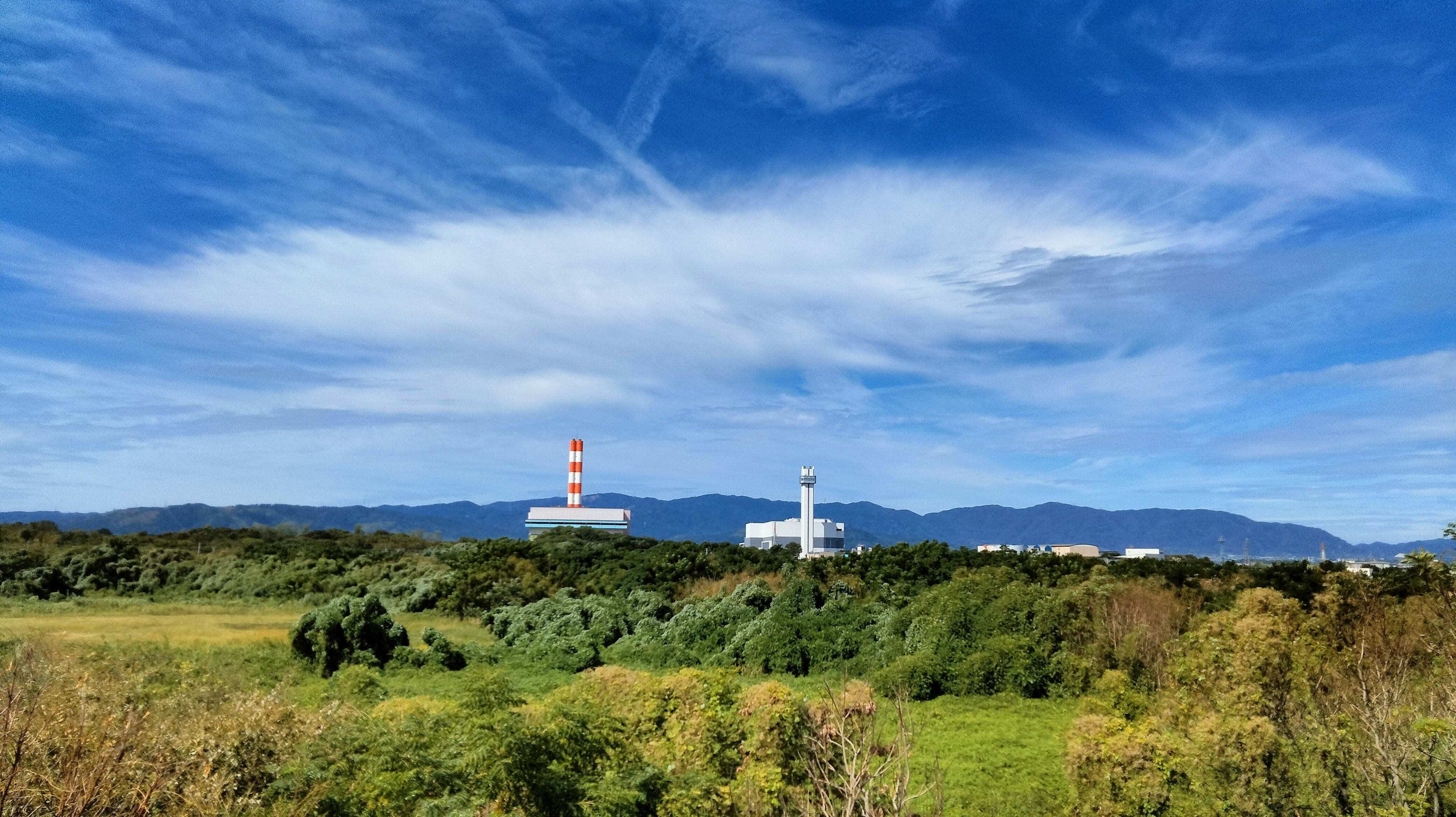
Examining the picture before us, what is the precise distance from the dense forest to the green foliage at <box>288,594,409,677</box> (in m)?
0.05

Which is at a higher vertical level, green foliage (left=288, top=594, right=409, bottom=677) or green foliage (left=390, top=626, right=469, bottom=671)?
green foliage (left=288, top=594, right=409, bottom=677)

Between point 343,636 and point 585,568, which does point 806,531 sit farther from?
point 343,636

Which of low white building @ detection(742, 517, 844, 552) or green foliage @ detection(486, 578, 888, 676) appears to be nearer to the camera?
green foliage @ detection(486, 578, 888, 676)

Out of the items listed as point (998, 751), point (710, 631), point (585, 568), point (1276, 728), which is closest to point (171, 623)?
point (585, 568)

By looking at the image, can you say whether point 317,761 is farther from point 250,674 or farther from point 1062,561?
point 1062,561

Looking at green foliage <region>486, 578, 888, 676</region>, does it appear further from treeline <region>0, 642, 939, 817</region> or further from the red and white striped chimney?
the red and white striped chimney

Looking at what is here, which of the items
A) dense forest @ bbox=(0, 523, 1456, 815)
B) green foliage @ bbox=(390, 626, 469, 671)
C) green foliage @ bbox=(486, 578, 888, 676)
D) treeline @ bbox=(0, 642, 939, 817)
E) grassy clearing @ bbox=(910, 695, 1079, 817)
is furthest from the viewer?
green foliage @ bbox=(390, 626, 469, 671)

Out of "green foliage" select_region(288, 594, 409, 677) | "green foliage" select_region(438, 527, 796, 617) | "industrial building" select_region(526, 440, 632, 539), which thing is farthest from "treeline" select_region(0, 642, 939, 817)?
"industrial building" select_region(526, 440, 632, 539)

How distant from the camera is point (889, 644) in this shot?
16.5m

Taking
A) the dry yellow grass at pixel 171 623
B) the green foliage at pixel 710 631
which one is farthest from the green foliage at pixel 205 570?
the green foliage at pixel 710 631

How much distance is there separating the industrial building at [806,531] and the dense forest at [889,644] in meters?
65.1

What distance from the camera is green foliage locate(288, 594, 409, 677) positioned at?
1667 centimetres

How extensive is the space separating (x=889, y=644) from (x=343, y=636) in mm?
10867

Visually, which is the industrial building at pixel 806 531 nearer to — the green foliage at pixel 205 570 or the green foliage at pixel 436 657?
the green foliage at pixel 205 570
